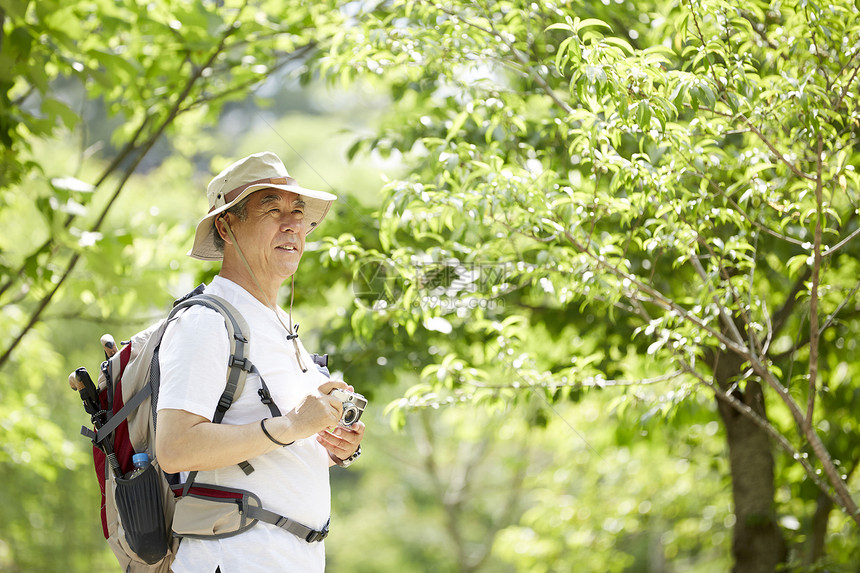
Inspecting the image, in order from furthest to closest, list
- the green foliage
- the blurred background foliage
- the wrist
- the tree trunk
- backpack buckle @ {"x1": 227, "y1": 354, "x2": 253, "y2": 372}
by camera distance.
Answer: the tree trunk, the blurred background foliage, the green foliage, the wrist, backpack buckle @ {"x1": 227, "y1": 354, "x2": 253, "y2": 372}

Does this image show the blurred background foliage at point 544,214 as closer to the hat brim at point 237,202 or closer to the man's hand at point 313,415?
the hat brim at point 237,202

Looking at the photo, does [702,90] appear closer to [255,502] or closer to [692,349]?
[692,349]

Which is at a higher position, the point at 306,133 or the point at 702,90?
the point at 702,90

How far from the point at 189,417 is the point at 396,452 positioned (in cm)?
1214

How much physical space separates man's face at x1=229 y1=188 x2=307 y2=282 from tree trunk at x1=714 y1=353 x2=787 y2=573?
275 centimetres

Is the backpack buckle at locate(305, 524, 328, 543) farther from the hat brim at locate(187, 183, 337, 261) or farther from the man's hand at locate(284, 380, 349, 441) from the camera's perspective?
the hat brim at locate(187, 183, 337, 261)

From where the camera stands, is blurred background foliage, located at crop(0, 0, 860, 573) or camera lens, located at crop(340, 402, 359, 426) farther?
blurred background foliage, located at crop(0, 0, 860, 573)

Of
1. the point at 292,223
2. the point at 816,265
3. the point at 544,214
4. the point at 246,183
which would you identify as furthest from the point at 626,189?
the point at 246,183

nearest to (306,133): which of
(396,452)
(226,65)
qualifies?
(396,452)

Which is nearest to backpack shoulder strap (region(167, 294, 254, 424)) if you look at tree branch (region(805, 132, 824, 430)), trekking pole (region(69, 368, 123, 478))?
trekking pole (region(69, 368, 123, 478))

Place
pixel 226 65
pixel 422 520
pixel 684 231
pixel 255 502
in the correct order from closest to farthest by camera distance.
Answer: pixel 255 502
pixel 684 231
pixel 226 65
pixel 422 520

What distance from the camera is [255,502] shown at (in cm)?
167

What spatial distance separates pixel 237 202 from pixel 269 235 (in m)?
0.12

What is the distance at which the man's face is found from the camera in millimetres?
1932
